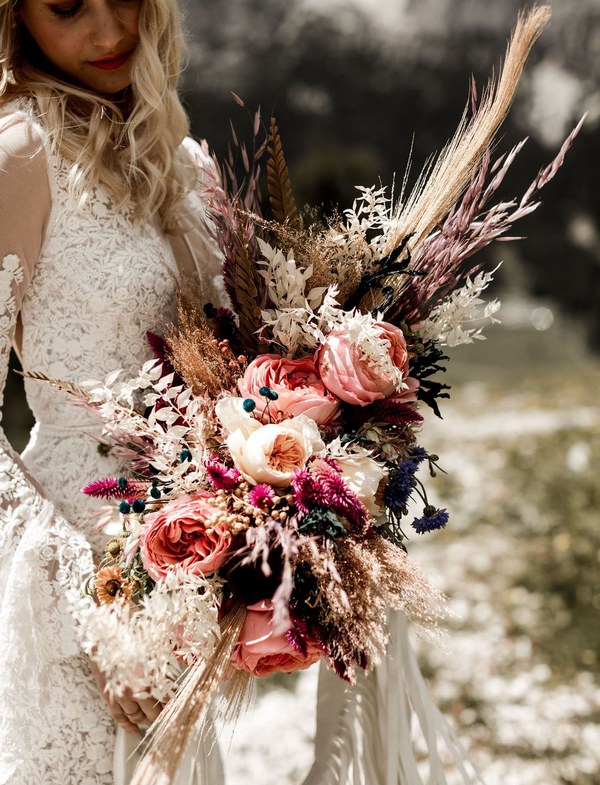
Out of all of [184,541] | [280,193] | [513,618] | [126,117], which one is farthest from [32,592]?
[513,618]

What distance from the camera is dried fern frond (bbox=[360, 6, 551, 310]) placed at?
1.42m

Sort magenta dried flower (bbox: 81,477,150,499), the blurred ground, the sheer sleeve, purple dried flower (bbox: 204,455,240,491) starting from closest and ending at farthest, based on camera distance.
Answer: purple dried flower (bbox: 204,455,240,491), magenta dried flower (bbox: 81,477,150,499), the sheer sleeve, the blurred ground

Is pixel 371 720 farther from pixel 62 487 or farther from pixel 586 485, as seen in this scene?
pixel 586 485

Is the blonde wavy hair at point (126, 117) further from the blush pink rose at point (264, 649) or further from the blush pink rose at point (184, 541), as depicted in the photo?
the blush pink rose at point (264, 649)

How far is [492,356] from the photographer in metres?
10.7

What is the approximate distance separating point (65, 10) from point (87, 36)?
62 mm

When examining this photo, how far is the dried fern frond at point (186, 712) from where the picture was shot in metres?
1.19

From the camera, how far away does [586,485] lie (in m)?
4.58

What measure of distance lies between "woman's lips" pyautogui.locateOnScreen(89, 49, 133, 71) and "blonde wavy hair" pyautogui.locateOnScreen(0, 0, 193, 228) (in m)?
0.03

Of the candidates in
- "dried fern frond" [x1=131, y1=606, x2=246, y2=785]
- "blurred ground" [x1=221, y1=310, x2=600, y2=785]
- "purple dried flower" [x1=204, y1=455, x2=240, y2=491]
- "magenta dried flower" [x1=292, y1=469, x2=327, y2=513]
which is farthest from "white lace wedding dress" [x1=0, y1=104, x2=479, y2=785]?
"magenta dried flower" [x1=292, y1=469, x2=327, y2=513]

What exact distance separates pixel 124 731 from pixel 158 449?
1.82 feet

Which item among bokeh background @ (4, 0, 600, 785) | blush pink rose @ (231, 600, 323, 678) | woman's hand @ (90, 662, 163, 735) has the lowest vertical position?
bokeh background @ (4, 0, 600, 785)

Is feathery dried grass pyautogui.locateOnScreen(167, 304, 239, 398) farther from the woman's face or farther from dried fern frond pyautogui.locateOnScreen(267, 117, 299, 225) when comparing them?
the woman's face

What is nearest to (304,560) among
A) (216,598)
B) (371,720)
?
(216,598)
